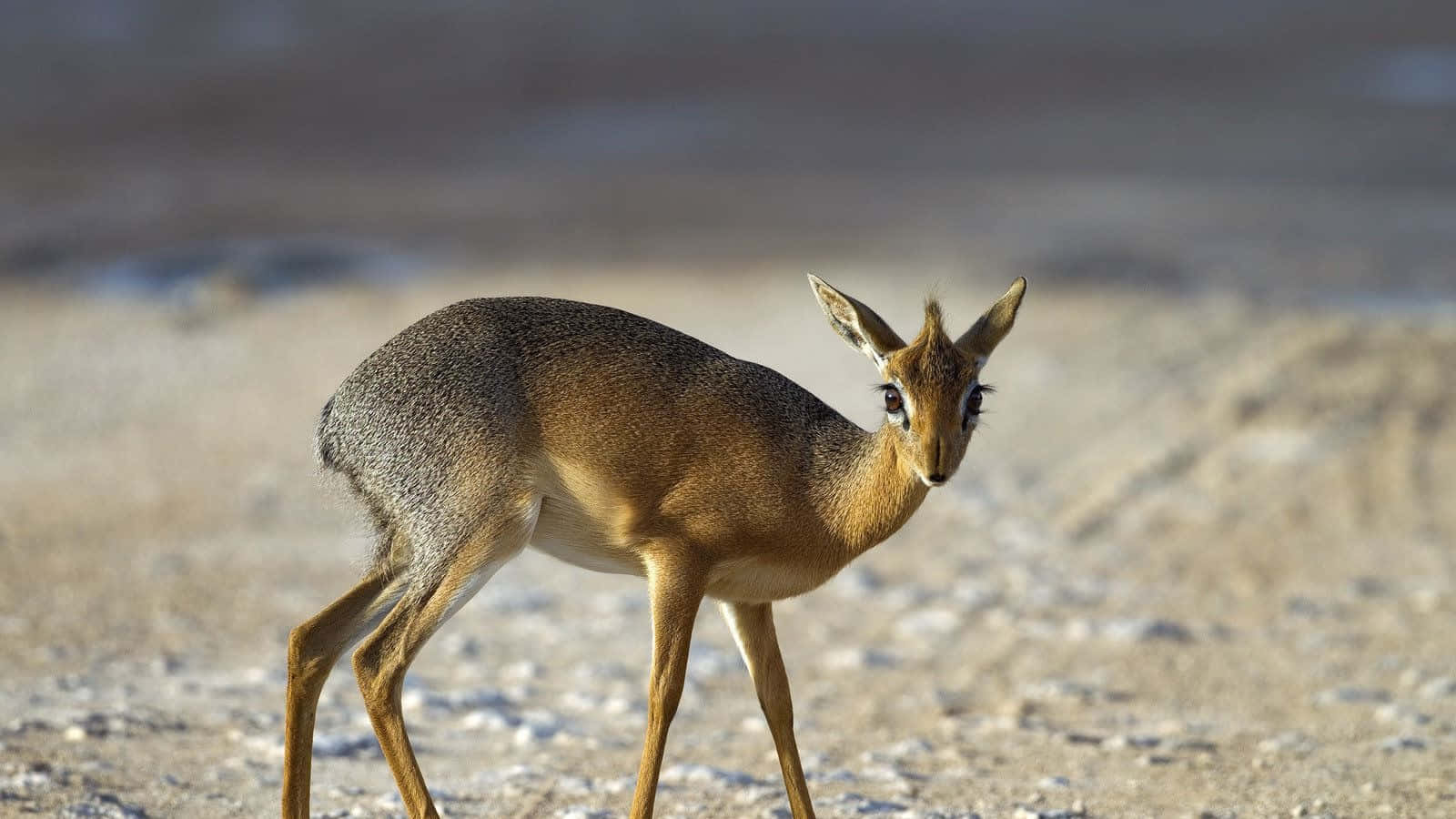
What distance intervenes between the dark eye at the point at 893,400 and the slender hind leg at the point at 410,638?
150 centimetres

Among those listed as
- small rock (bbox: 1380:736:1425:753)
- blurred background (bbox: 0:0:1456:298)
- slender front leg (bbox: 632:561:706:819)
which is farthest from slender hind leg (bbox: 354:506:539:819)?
blurred background (bbox: 0:0:1456:298)

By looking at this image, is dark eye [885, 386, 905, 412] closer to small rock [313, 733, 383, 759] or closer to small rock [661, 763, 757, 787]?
small rock [661, 763, 757, 787]

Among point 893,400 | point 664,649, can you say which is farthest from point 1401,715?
point 664,649

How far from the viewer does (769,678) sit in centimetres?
771

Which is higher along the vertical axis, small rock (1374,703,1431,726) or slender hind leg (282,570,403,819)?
small rock (1374,703,1431,726)

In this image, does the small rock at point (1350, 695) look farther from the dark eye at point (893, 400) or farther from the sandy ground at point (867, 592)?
the dark eye at point (893, 400)

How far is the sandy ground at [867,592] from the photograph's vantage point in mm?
8719

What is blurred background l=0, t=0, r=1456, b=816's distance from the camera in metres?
9.32

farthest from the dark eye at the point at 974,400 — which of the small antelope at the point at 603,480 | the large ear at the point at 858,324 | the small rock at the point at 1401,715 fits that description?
the small rock at the point at 1401,715

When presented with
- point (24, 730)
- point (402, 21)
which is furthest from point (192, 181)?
point (24, 730)

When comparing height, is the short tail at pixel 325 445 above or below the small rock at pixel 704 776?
above

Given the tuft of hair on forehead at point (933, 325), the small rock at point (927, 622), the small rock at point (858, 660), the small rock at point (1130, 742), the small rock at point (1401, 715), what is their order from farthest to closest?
the small rock at point (927, 622)
the small rock at point (858, 660)
the small rock at point (1401, 715)
the small rock at point (1130, 742)
the tuft of hair on forehead at point (933, 325)

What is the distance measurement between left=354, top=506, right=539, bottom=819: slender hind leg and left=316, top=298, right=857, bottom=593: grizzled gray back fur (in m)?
0.07

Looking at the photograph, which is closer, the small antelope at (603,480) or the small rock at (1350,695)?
the small antelope at (603,480)
